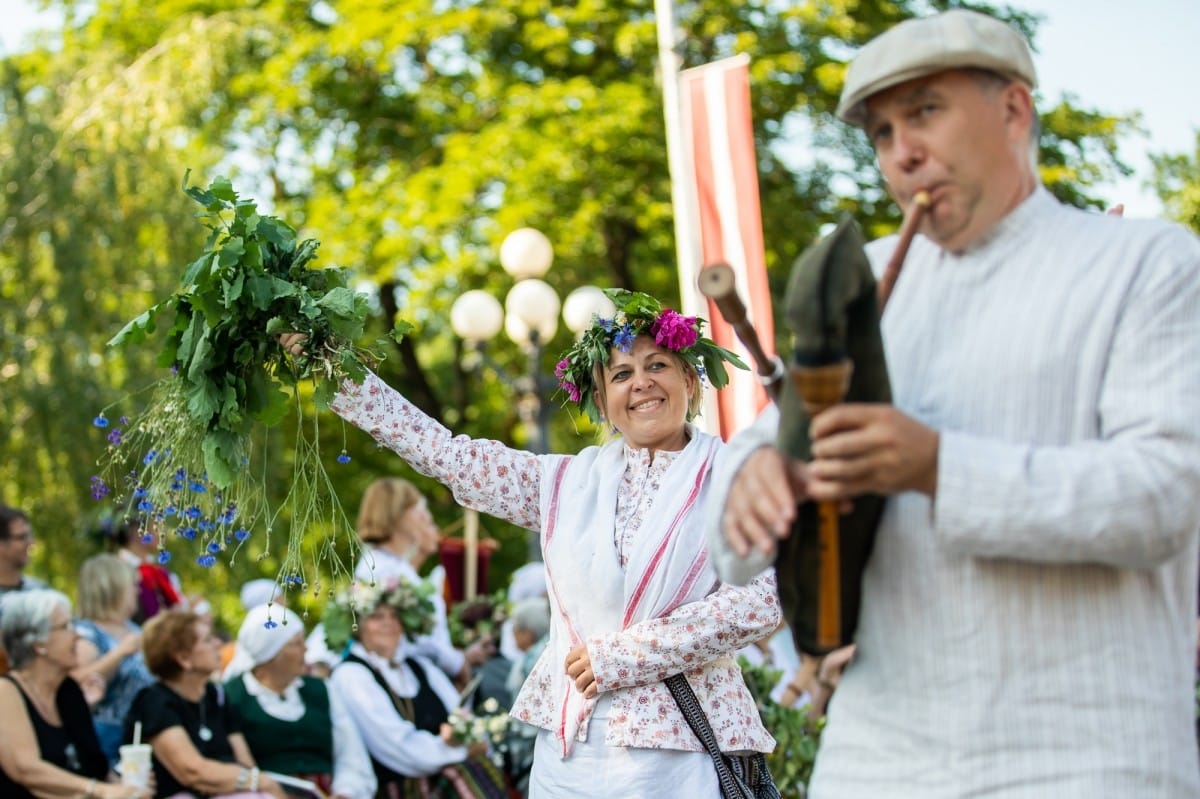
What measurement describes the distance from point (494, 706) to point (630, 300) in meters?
4.17

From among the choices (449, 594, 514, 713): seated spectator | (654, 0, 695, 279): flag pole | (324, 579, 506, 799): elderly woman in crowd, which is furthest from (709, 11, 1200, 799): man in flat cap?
(654, 0, 695, 279): flag pole

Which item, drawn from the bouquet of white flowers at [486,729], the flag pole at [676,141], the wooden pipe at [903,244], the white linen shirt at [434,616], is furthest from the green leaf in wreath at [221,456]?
the flag pole at [676,141]

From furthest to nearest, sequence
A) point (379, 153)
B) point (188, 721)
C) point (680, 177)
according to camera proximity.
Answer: point (379, 153) → point (680, 177) → point (188, 721)

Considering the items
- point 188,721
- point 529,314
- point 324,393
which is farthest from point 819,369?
point 529,314

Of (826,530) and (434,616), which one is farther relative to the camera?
(434,616)

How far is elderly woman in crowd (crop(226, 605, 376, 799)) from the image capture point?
7617mm

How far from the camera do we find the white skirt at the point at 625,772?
4.11m

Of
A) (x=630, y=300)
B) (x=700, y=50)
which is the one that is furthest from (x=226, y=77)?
(x=630, y=300)

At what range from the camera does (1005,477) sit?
6.93 feet

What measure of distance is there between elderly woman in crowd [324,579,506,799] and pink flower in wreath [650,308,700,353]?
3.67 metres

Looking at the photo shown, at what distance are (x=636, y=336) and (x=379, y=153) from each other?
54.2 ft

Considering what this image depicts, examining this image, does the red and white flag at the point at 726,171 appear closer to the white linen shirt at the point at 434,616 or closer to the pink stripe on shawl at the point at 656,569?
the white linen shirt at the point at 434,616

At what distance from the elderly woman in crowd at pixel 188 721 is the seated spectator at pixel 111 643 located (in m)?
0.45

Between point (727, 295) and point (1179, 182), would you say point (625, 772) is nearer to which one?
point (727, 295)
